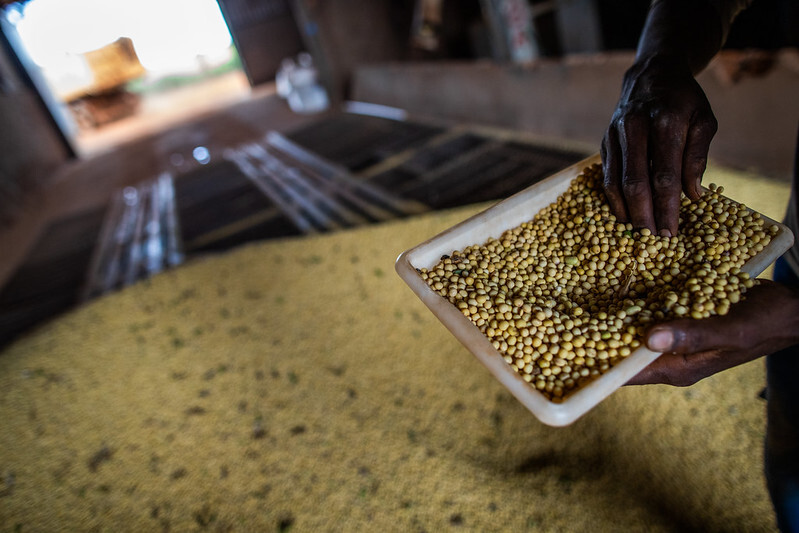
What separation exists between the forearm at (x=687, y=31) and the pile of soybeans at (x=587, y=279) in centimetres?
32

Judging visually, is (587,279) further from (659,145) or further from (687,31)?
(687,31)

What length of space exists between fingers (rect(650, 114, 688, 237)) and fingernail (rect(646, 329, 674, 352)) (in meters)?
0.38

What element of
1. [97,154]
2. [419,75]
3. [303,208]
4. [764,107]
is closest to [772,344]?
[764,107]

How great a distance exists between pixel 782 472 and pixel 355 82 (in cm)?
663

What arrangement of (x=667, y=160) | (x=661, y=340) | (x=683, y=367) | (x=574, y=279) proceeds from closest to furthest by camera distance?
(x=661, y=340)
(x=683, y=367)
(x=667, y=160)
(x=574, y=279)

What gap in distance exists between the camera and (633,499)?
4.72 feet

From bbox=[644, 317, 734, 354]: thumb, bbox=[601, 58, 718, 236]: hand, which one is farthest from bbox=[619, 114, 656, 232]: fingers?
bbox=[644, 317, 734, 354]: thumb

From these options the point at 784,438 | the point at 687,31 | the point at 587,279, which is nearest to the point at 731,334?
the point at 587,279

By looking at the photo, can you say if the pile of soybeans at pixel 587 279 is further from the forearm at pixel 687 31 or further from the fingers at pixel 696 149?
the forearm at pixel 687 31

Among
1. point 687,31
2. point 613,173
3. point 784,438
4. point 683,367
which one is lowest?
point 784,438

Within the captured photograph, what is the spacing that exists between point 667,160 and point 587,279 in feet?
1.08

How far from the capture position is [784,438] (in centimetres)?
111

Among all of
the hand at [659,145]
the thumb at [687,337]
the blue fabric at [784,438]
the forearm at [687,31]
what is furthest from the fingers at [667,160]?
the blue fabric at [784,438]

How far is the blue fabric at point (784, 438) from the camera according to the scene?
106cm
